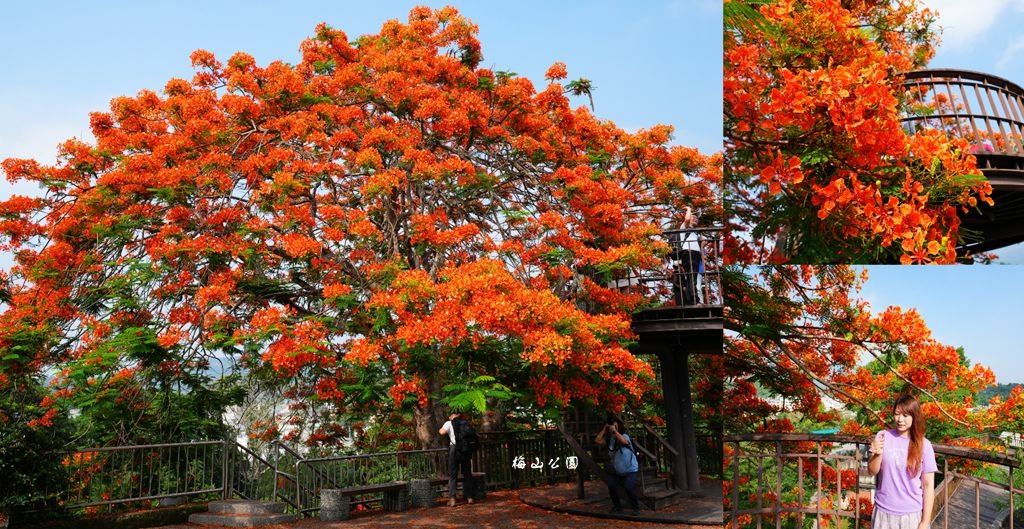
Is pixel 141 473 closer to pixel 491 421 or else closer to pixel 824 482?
pixel 491 421

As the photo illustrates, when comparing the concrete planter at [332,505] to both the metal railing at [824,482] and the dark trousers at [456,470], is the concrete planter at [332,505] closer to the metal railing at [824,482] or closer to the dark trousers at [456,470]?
the dark trousers at [456,470]

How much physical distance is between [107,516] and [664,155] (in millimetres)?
7140

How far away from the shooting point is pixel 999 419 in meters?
3.20

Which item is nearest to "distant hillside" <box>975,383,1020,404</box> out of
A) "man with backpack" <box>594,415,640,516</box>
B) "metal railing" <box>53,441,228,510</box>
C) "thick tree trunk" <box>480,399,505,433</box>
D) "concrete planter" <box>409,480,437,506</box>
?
"man with backpack" <box>594,415,640,516</box>

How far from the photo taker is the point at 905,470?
118 inches

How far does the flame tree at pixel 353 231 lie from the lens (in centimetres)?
695

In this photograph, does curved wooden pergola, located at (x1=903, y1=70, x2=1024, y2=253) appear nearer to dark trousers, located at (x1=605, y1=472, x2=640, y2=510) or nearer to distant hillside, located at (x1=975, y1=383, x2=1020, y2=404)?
distant hillside, located at (x1=975, y1=383, x2=1020, y2=404)

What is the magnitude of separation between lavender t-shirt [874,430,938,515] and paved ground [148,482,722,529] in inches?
151

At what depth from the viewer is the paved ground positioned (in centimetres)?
738

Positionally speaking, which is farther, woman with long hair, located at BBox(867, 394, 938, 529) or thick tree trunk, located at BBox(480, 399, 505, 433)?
thick tree trunk, located at BBox(480, 399, 505, 433)

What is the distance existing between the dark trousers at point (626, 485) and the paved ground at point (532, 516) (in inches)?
6.4

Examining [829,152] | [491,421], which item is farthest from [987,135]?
[491,421]

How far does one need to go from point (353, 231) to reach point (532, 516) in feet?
11.7

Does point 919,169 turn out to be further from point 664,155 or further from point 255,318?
point 664,155
